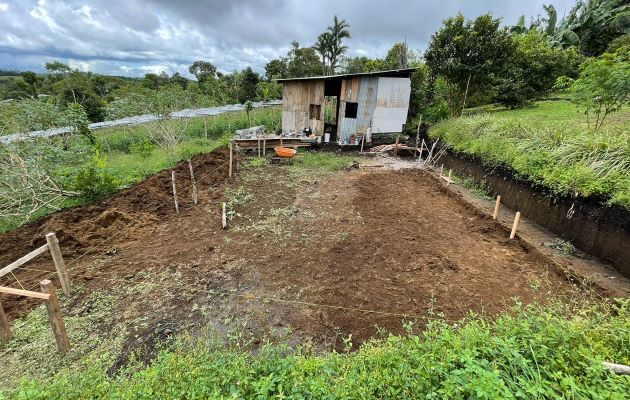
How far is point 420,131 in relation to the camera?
55.2ft

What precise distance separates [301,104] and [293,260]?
12.7 m

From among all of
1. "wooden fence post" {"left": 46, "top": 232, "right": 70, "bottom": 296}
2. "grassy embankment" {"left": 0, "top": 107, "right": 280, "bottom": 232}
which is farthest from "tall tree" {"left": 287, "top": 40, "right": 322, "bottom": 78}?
"wooden fence post" {"left": 46, "top": 232, "right": 70, "bottom": 296}

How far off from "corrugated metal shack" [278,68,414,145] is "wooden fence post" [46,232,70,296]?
44.1 feet

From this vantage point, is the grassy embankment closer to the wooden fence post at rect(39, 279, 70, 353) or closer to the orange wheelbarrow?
the orange wheelbarrow

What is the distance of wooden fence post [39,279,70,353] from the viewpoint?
3555 millimetres

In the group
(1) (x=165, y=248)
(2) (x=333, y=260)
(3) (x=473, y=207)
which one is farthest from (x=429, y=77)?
(1) (x=165, y=248)

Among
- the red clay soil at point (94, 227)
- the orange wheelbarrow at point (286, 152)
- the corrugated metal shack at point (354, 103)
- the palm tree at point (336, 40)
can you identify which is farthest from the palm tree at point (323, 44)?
the red clay soil at point (94, 227)

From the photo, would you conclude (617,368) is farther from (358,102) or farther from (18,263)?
(358,102)

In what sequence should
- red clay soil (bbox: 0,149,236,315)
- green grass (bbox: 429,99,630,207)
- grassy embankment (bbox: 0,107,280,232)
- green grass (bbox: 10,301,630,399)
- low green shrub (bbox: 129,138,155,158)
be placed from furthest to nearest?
1. low green shrub (bbox: 129,138,155,158)
2. grassy embankment (bbox: 0,107,280,232)
3. green grass (bbox: 429,99,630,207)
4. red clay soil (bbox: 0,149,236,315)
5. green grass (bbox: 10,301,630,399)

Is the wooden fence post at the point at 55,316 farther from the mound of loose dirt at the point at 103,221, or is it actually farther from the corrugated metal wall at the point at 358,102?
the corrugated metal wall at the point at 358,102

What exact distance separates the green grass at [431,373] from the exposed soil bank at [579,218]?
376 cm

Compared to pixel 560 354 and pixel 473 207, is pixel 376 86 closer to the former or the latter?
pixel 473 207

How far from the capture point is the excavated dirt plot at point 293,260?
4695 mm

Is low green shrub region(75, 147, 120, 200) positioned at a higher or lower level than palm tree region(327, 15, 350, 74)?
lower
